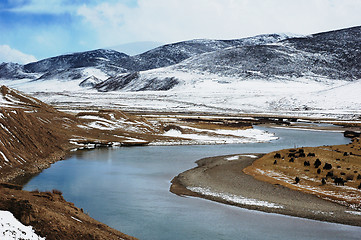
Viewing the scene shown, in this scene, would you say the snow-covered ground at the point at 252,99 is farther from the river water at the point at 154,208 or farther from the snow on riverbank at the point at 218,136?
the river water at the point at 154,208

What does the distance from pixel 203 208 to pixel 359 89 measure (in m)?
A: 125

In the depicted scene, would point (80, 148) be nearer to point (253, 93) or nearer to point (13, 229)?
point (13, 229)

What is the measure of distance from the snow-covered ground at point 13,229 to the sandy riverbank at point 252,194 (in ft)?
35.8

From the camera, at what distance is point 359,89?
126 meters

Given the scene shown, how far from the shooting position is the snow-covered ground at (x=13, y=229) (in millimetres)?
9655

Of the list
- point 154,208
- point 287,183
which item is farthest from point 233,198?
point 287,183

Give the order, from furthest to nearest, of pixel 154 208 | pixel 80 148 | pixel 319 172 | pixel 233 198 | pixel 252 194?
pixel 80 148, pixel 319 172, pixel 252 194, pixel 233 198, pixel 154 208

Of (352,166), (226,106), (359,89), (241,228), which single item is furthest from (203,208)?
(359,89)

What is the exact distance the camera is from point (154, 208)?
17.7 m

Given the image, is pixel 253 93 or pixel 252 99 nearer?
pixel 252 99

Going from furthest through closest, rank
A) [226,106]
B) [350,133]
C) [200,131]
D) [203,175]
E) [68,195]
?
1. [226,106]
2. [350,133]
3. [200,131]
4. [203,175]
5. [68,195]

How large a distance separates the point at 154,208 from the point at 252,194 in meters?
5.77

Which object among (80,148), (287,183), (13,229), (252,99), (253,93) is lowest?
(287,183)

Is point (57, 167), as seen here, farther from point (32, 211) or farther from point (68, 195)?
point (32, 211)
